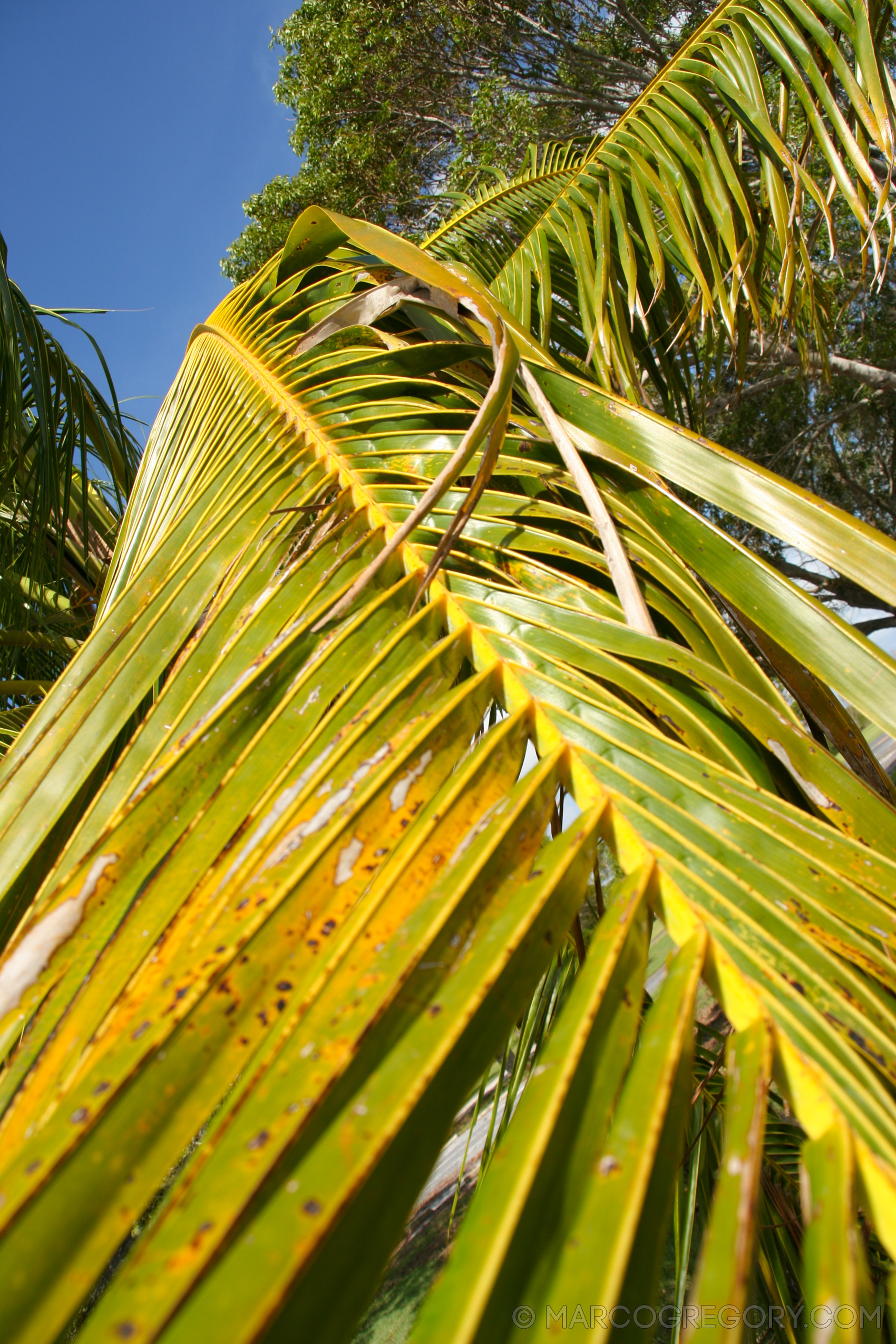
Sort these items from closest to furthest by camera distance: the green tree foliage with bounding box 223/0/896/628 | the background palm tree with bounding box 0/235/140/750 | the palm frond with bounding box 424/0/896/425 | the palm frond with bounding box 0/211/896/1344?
the palm frond with bounding box 0/211/896/1344 → the palm frond with bounding box 424/0/896/425 → the background palm tree with bounding box 0/235/140/750 → the green tree foliage with bounding box 223/0/896/628

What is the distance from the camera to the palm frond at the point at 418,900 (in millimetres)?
248

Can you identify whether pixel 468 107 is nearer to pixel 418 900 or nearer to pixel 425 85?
pixel 425 85

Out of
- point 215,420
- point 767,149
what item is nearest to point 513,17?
point 767,149

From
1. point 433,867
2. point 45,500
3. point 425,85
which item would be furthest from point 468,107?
point 433,867

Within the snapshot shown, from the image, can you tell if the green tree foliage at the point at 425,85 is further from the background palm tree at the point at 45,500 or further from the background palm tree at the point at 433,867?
the background palm tree at the point at 433,867

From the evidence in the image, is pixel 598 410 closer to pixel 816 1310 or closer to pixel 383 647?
pixel 383 647

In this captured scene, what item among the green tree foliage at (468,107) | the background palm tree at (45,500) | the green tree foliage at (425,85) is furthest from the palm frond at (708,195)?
the green tree foliage at (425,85)

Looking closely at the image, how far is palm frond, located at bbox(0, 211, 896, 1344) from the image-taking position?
0.25 meters

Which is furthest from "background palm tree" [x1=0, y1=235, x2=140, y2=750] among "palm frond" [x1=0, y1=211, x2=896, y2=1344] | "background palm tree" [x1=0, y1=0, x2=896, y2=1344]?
"palm frond" [x1=0, y1=211, x2=896, y2=1344]

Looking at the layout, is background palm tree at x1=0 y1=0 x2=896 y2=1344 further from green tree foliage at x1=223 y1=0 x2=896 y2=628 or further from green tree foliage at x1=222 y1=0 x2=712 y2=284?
green tree foliage at x1=222 y1=0 x2=712 y2=284

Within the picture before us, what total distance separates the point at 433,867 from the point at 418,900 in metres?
0.03

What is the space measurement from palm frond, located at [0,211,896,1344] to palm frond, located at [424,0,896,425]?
1.85ft

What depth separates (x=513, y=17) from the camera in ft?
23.3

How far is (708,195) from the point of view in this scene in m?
1.15
